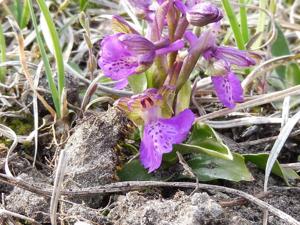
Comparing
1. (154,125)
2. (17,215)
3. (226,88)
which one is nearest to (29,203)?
(17,215)

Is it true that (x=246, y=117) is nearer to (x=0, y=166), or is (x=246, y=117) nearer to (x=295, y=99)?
(x=295, y=99)

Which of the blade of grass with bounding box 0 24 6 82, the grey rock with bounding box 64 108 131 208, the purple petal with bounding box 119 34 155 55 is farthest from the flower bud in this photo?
the blade of grass with bounding box 0 24 6 82

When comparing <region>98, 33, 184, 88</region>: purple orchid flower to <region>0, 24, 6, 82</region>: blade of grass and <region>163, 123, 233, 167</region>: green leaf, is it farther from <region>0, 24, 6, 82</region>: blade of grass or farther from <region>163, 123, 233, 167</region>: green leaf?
<region>0, 24, 6, 82</region>: blade of grass

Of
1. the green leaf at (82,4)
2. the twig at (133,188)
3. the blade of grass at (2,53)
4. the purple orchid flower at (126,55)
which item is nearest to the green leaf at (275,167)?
the twig at (133,188)

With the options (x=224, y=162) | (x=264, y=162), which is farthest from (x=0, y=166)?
(x=264, y=162)

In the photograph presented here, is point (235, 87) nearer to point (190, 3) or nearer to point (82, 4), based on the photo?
point (190, 3)

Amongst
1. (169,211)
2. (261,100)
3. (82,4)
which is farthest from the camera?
(82,4)

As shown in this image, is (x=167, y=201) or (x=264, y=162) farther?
(x=264, y=162)
